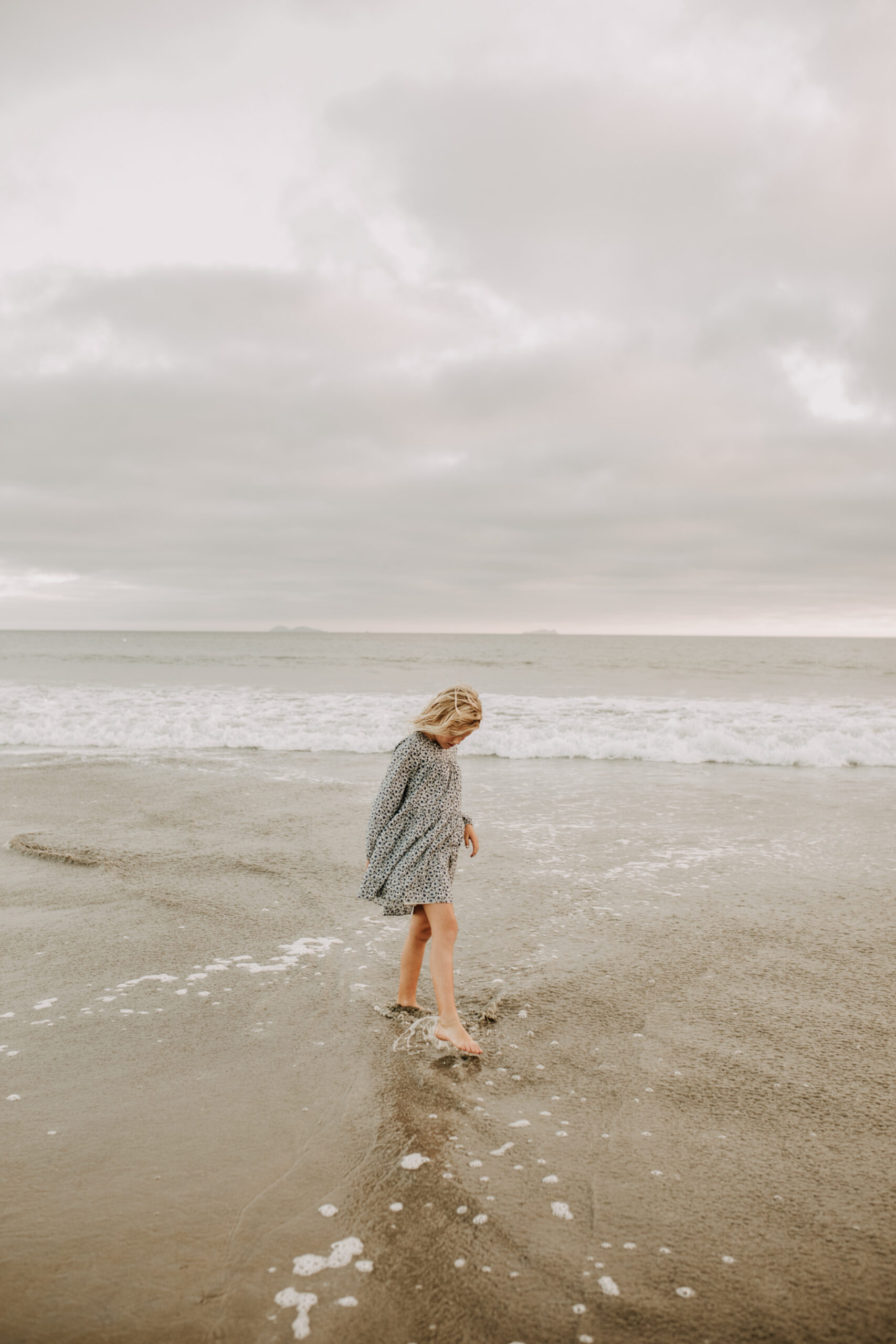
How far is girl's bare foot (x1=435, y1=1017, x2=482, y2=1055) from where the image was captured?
3.83 m

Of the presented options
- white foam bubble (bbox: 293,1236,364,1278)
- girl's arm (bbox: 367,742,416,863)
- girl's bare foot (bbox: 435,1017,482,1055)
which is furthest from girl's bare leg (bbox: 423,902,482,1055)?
white foam bubble (bbox: 293,1236,364,1278)

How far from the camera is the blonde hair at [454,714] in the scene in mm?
3965

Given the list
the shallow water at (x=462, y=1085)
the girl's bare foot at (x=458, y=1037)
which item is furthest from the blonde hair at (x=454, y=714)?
the shallow water at (x=462, y=1085)

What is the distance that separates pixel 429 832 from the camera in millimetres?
4051

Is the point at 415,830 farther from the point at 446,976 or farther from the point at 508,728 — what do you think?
the point at 508,728

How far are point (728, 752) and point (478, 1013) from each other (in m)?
10.4

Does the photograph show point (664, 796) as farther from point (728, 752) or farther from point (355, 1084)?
point (355, 1084)

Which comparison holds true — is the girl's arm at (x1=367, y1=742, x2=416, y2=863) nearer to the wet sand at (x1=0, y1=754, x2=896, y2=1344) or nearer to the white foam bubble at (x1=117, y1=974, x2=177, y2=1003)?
the wet sand at (x1=0, y1=754, x2=896, y2=1344)

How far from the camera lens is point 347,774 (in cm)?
1195

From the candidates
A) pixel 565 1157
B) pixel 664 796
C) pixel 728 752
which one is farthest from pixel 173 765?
pixel 565 1157

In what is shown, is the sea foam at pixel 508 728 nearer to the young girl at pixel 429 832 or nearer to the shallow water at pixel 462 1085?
the shallow water at pixel 462 1085

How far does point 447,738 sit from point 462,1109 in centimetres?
166

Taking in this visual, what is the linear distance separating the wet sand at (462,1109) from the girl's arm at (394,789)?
109 cm

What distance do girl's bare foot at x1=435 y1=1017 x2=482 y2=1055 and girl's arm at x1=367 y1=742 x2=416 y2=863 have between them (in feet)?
3.01
